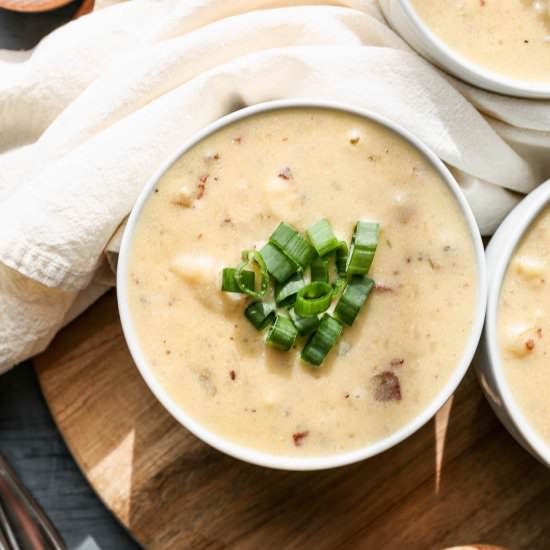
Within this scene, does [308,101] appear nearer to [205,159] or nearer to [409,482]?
[205,159]

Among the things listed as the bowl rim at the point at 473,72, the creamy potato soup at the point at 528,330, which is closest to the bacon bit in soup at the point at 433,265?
the creamy potato soup at the point at 528,330

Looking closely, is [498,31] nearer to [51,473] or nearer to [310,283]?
[310,283]

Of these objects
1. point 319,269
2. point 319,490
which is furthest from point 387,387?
point 319,490

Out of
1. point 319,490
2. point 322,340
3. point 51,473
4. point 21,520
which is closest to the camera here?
point 322,340

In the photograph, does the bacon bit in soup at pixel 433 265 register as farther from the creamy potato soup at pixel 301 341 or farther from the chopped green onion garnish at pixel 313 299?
the chopped green onion garnish at pixel 313 299

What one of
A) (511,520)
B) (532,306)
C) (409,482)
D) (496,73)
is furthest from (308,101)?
(511,520)

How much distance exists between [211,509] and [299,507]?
0.51 ft

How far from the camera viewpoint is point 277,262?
1412mm

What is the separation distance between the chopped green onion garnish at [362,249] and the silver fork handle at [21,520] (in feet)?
2.65

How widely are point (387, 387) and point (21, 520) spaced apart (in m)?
0.80

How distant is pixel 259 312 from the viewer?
143cm

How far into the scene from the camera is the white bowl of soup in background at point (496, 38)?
1526 mm

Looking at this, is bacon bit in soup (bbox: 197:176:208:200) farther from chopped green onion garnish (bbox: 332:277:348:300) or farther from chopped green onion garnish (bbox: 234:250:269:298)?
chopped green onion garnish (bbox: 332:277:348:300)

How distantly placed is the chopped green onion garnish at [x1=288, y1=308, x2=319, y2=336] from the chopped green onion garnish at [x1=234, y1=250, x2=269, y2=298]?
61 mm
